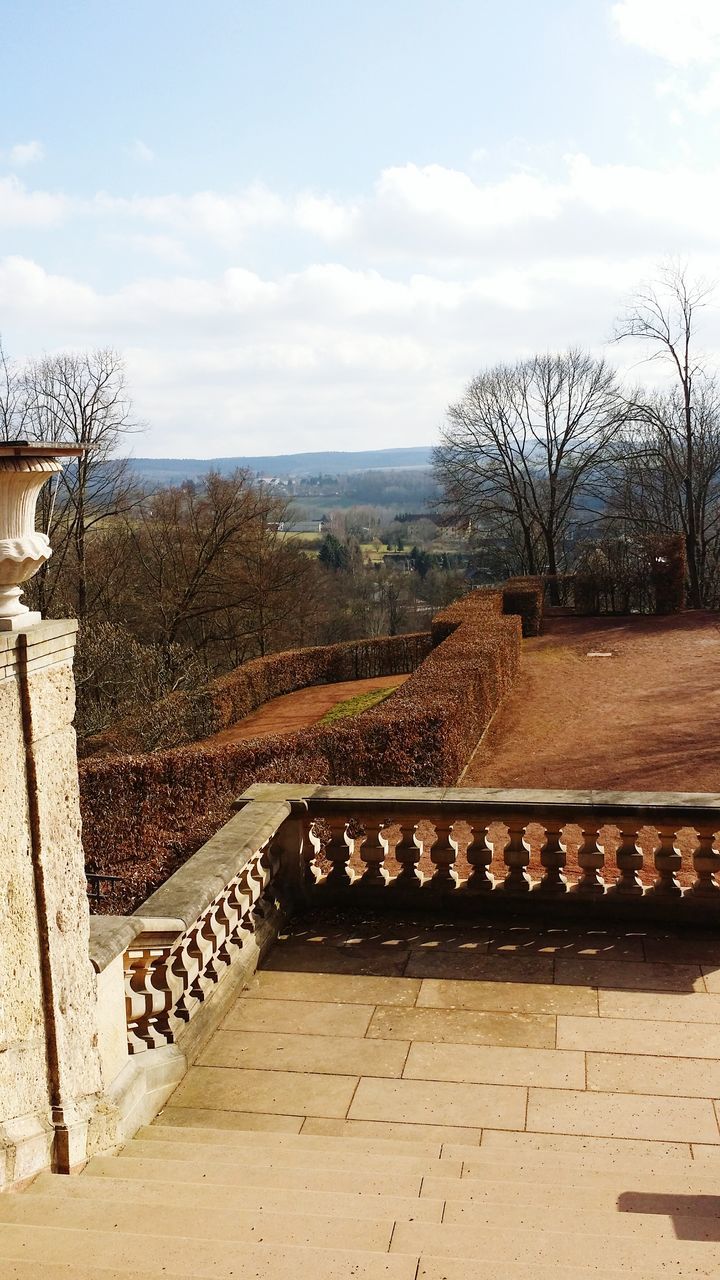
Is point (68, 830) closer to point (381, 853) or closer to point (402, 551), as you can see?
point (381, 853)

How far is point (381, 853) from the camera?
616cm

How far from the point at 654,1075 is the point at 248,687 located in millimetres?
17619

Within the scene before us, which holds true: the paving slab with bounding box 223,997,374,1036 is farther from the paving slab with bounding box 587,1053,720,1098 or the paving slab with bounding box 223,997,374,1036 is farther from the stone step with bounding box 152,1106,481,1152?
the paving slab with bounding box 587,1053,720,1098

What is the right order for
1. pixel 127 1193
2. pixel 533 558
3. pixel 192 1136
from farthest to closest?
1. pixel 533 558
2. pixel 192 1136
3. pixel 127 1193

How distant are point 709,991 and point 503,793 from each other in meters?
1.67

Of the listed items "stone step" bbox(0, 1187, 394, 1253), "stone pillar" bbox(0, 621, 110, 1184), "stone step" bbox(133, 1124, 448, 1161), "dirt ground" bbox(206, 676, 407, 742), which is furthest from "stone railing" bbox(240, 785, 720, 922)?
"dirt ground" bbox(206, 676, 407, 742)

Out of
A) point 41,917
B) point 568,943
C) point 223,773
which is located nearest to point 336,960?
point 568,943

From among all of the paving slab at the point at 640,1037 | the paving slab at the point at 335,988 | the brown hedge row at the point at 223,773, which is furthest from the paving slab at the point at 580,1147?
the brown hedge row at the point at 223,773

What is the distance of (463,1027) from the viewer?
15.8 ft

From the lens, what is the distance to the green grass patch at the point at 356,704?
18269 millimetres

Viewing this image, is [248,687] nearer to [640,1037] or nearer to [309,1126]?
[640,1037]

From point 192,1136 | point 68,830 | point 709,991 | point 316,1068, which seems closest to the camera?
point 68,830

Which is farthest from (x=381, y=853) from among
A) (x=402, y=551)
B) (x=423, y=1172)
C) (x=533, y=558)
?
(x=402, y=551)

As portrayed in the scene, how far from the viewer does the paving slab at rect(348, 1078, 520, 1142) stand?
412cm
